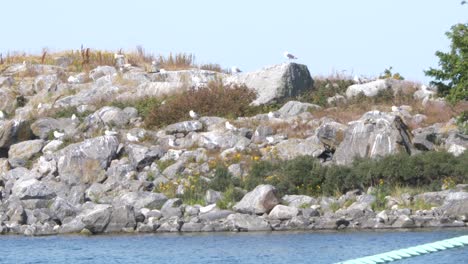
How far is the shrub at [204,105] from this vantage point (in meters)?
44.8

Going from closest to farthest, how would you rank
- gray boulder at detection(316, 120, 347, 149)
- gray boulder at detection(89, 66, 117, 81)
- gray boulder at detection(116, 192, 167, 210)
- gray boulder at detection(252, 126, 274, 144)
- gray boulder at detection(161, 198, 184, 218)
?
gray boulder at detection(161, 198, 184, 218) → gray boulder at detection(116, 192, 167, 210) → gray boulder at detection(316, 120, 347, 149) → gray boulder at detection(252, 126, 274, 144) → gray boulder at detection(89, 66, 117, 81)

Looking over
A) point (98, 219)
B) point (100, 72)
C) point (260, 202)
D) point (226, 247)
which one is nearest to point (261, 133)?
point (260, 202)

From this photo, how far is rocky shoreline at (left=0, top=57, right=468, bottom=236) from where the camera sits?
32969mm

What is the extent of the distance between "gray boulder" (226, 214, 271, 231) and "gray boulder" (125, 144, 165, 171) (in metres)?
8.03

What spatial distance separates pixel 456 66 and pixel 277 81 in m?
14.3

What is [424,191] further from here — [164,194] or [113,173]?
[113,173]

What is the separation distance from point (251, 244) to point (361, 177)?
648 centimetres

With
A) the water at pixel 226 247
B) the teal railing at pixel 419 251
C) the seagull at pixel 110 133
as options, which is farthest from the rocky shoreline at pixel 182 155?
the teal railing at pixel 419 251

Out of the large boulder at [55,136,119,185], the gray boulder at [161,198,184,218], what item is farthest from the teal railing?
the large boulder at [55,136,119,185]

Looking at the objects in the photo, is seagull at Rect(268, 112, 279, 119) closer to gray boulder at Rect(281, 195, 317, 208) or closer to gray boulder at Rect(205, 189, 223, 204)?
gray boulder at Rect(205, 189, 223, 204)

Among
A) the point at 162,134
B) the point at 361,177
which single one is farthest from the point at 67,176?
the point at 361,177

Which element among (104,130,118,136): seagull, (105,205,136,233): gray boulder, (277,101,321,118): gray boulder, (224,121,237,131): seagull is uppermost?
(277,101,321,118): gray boulder

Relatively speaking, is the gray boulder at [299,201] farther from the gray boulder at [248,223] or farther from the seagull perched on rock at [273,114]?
the seagull perched on rock at [273,114]

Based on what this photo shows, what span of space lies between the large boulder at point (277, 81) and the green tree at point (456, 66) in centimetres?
1295
